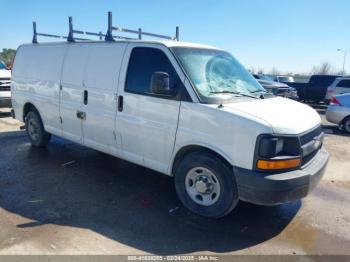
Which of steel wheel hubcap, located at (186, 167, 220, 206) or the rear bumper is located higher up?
the rear bumper

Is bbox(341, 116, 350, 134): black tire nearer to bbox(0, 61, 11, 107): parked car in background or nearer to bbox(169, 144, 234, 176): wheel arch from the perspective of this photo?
bbox(169, 144, 234, 176): wheel arch

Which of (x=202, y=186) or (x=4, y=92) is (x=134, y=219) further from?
(x=4, y=92)

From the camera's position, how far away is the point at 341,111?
35.8 ft

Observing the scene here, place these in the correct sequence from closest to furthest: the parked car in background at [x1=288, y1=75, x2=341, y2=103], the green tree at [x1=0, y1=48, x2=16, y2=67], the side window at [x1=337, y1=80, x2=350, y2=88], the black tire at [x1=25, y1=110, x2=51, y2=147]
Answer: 1. the black tire at [x1=25, y1=110, x2=51, y2=147]
2. the side window at [x1=337, y1=80, x2=350, y2=88]
3. the parked car in background at [x1=288, y1=75, x2=341, y2=103]
4. the green tree at [x1=0, y1=48, x2=16, y2=67]

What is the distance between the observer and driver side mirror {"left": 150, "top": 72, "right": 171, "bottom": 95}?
4.25 meters

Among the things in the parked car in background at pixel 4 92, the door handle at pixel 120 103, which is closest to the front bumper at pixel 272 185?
the door handle at pixel 120 103

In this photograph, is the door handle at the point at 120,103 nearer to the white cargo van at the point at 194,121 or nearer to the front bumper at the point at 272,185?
the white cargo van at the point at 194,121

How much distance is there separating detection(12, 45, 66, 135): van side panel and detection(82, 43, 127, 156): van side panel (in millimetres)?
999

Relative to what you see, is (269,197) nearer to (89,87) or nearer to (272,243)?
(272,243)

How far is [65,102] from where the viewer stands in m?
6.08

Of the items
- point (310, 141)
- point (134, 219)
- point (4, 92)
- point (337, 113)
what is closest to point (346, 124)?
point (337, 113)

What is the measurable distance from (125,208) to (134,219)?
35cm

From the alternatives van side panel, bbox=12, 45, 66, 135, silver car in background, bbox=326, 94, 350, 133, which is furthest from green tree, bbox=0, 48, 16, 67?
silver car in background, bbox=326, 94, 350, 133

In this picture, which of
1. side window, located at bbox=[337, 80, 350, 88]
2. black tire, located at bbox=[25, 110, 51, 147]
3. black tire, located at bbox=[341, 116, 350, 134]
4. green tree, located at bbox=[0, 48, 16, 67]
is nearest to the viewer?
black tire, located at bbox=[25, 110, 51, 147]
